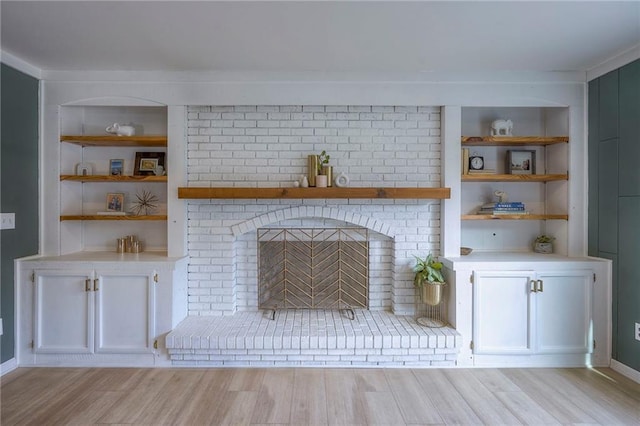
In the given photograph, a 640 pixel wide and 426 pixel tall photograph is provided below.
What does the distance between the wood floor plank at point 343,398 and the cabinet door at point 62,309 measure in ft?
6.29

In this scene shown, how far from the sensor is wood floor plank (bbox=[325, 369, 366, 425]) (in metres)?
2.18

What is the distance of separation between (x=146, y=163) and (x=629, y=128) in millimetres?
4019

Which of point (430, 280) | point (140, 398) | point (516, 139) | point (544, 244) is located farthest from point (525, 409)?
point (140, 398)

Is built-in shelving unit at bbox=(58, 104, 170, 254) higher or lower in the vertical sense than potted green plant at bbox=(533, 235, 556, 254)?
higher

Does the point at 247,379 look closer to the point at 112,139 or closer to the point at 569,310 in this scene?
the point at 112,139

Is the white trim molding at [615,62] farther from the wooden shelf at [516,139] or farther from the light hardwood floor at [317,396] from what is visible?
the light hardwood floor at [317,396]

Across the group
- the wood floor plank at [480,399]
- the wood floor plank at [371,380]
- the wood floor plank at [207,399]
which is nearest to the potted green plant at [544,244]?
the wood floor plank at [480,399]

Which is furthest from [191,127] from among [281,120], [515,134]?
[515,134]

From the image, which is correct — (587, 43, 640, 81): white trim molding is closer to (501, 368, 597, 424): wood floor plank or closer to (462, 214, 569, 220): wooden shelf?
(462, 214, 569, 220): wooden shelf

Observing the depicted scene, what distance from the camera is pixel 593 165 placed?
3035 mm

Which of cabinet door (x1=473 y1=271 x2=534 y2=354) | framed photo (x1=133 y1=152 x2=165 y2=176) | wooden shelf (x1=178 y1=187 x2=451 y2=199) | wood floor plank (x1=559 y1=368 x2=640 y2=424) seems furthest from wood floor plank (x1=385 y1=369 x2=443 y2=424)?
framed photo (x1=133 y1=152 x2=165 y2=176)

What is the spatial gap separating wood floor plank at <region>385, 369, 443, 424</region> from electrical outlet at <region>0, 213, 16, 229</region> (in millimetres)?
3104

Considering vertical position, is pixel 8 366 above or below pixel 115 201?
below

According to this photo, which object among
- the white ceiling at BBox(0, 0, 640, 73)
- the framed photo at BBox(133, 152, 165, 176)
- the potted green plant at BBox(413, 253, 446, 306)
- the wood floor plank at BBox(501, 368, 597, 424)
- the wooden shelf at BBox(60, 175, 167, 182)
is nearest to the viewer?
the white ceiling at BBox(0, 0, 640, 73)
